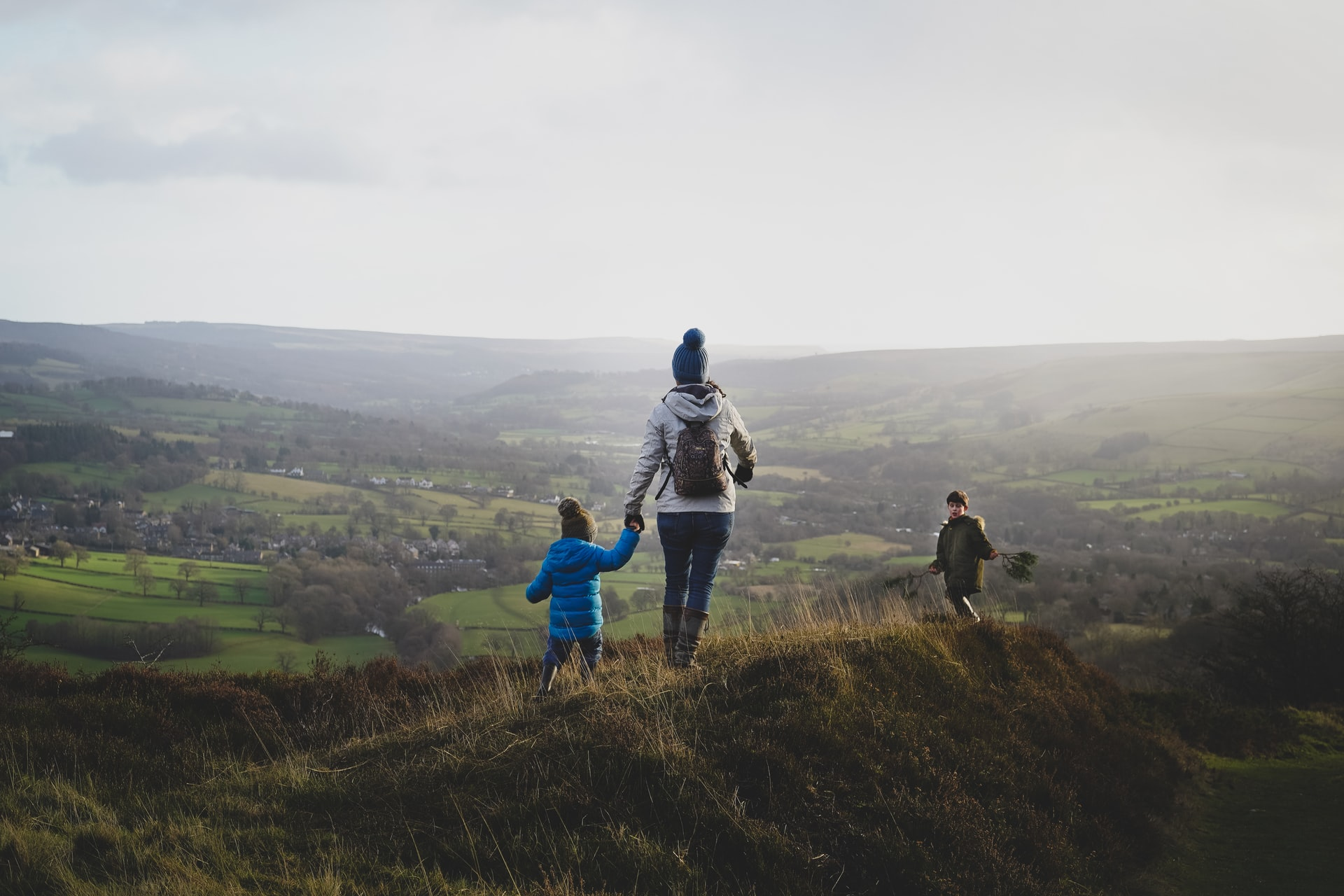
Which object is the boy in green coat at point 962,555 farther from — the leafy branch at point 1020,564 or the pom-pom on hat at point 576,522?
the pom-pom on hat at point 576,522

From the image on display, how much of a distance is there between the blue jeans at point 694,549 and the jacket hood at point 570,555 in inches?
27.1

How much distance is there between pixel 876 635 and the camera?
8.09m

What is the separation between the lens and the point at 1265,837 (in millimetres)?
7582

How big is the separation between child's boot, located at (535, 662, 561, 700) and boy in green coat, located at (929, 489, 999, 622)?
4.79 meters

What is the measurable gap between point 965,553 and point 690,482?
14.8ft

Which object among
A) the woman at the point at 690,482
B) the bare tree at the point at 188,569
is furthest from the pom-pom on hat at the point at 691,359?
the bare tree at the point at 188,569

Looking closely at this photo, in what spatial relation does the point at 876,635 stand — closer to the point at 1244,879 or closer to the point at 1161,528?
the point at 1244,879

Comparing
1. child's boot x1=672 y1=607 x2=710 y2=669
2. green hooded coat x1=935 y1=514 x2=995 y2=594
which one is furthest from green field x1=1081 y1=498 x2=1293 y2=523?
child's boot x1=672 y1=607 x2=710 y2=669

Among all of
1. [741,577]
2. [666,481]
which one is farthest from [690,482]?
[741,577]

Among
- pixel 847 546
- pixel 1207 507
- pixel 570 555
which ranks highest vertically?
pixel 570 555

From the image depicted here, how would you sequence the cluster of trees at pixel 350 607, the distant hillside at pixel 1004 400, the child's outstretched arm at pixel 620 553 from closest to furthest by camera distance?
the child's outstretched arm at pixel 620 553
the cluster of trees at pixel 350 607
the distant hillside at pixel 1004 400

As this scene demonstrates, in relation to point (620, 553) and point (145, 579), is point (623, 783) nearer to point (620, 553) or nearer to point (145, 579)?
point (620, 553)

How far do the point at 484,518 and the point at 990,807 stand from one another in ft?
245

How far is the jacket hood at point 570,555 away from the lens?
7215mm
